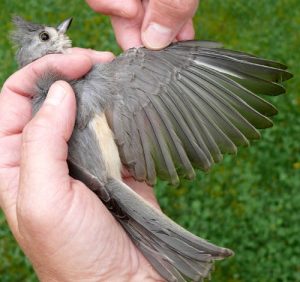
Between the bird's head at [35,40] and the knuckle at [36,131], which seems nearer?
the knuckle at [36,131]

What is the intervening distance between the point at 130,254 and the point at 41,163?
0.85 metres

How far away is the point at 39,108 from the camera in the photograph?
4191 millimetres

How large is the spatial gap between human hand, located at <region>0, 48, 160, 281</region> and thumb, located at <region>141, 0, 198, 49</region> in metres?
0.75

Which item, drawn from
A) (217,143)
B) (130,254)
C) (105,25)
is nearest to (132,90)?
(217,143)

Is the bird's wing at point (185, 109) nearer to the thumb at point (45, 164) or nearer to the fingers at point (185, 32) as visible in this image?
the thumb at point (45, 164)

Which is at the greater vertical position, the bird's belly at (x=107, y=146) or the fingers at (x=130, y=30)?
the fingers at (x=130, y=30)

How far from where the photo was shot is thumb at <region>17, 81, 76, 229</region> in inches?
145

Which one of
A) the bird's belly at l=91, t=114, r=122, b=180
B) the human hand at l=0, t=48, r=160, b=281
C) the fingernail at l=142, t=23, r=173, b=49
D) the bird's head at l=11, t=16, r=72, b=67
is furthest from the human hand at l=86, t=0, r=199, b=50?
the human hand at l=0, t=48, r=160, b=281

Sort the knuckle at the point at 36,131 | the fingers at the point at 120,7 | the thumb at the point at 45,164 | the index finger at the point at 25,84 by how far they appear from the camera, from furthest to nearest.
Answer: the fingers at the point at 120,7 → the index finger at the point at 25,84 → the knuckle at the point at 36,131 → the thumb at the point at 45,164

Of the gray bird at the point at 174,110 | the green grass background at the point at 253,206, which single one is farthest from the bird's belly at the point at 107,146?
the green grass background at the point at 253,206

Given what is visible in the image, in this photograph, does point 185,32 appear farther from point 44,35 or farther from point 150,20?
point 44,35

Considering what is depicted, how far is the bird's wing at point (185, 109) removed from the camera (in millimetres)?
4016

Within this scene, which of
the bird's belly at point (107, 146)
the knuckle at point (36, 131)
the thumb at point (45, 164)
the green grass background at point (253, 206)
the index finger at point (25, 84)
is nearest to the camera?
the thumb at point (45, 164)

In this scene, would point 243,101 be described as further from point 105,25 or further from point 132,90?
point 105,25
